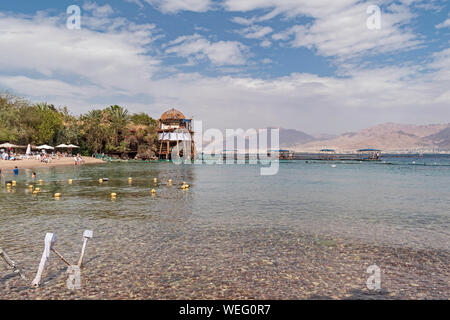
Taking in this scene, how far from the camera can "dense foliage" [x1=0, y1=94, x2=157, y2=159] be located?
64.7 meters

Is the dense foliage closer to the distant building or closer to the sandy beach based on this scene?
the distant building

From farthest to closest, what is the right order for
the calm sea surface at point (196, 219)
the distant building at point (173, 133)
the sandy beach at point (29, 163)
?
the distant building at point (173, 133) < the sandy beach at point (29, 163) < the calm sea surface at point (196, 219)

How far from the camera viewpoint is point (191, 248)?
10.1 meters

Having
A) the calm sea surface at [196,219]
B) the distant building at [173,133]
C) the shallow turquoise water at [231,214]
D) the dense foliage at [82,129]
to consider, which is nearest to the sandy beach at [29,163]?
the dense foliage at [82,129]

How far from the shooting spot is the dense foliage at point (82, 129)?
64.7 m

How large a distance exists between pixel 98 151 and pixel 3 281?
82.2 metres

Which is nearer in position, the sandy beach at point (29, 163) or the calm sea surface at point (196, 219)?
the calm sea surface at point (196, 219)

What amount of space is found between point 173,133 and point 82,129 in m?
24.5

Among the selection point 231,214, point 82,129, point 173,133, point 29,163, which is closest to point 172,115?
point 173,133

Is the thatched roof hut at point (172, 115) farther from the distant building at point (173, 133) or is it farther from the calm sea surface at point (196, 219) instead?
the calm sea surface at point (196, 219)

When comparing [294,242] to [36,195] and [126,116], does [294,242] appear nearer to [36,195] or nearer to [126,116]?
[36,195]

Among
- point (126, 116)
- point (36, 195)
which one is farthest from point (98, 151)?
point (36, 195)

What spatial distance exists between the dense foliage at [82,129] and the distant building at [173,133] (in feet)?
9.29

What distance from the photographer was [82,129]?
7900cm
